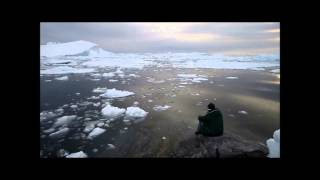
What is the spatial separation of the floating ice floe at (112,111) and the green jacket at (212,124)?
1.04 m

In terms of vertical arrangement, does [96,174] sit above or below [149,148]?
below

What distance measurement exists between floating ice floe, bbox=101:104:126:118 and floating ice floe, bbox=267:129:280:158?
1725mm

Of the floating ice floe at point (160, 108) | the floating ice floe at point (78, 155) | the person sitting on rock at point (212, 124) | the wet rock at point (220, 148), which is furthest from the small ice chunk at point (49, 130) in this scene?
the person sitting on rock at point (212, 124)

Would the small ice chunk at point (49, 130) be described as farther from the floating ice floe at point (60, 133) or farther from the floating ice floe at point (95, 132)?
the floating ice floe at point (95, 132)

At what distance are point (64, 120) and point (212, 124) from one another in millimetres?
1643

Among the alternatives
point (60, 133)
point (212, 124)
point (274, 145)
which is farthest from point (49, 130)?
point (274, 145)

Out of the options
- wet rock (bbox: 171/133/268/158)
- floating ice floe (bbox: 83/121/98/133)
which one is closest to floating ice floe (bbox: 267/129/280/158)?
wet rock (bbox: 171/133/268/158)

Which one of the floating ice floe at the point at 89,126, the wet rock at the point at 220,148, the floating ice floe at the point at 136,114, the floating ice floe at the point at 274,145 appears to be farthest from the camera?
the floating ice floe at the point at 136,114

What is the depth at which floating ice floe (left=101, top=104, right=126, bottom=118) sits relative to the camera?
10.2 ft

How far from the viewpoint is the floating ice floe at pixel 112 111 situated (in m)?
3.10
